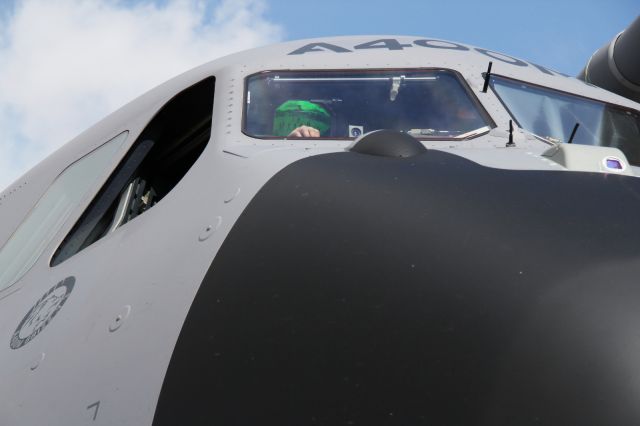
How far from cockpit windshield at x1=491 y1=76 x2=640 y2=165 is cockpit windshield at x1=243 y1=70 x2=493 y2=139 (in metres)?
0.27

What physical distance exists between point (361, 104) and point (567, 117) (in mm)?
1399

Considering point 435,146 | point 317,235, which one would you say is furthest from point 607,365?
point 435,146

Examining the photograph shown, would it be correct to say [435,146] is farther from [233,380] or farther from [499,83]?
[233,380]

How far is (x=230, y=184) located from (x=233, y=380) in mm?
1091

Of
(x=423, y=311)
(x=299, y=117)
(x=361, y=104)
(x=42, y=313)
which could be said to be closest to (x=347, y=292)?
(x=423, y=311)

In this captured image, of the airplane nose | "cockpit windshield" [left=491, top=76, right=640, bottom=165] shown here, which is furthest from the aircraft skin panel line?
"cockpit windshield" [left=491, top=76, right=640, bottom=165]

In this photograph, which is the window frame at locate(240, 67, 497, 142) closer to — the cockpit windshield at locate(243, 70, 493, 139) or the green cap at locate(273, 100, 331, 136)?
the cockpit windshield at locate(243, 70, 493, 139)

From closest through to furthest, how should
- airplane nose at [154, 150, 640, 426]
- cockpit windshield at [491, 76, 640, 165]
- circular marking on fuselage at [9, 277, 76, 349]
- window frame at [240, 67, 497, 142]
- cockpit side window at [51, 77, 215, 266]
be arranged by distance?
airplane nose at [154, 150, 640, 426]
circular marking on fuselage at [9, 277, 76, 349]
window frame at [240, 67, 497, 142]
cockpit side window at [51, 77, 215, 266]
cockpit windshield at [491, 76, 640, 165]

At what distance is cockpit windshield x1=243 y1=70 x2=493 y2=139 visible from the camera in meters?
4.43

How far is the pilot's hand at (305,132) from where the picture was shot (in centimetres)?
427

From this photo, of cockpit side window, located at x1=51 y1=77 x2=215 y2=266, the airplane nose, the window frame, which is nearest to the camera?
the airplane nose

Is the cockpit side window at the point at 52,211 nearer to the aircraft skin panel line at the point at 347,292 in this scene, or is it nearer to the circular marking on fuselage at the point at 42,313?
the aircraft skin panel line at the point at 347,292

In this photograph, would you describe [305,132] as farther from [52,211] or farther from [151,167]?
[52,211]

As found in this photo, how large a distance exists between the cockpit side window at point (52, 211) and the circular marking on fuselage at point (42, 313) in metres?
0.70
